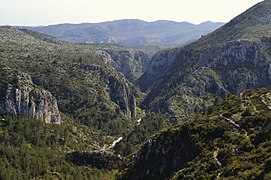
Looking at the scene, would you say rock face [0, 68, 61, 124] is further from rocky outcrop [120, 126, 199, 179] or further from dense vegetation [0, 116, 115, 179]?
rocky outcrop [120, 126, 199, 179]

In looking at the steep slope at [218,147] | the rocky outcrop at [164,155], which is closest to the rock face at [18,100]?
the steep slope at [218,147]

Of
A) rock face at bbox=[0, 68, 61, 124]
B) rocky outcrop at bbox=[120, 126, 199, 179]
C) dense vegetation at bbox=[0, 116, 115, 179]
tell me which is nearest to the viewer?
rocky outcrop at bbox=[120, 126, 199, 179]

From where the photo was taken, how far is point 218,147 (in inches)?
3312

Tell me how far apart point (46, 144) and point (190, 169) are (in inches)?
4335

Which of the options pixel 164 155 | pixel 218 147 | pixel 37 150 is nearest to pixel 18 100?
pixel 37 150

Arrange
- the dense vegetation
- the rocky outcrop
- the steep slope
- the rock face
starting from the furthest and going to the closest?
1. the rock face
2. the dense vegetation
3. the rocky outcrop
4. the steep slope

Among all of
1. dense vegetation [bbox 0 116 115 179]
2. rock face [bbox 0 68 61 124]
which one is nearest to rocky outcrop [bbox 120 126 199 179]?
dense vegetation [bbox 0 116 115 179]

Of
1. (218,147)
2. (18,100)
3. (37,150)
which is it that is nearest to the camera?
(218,147)

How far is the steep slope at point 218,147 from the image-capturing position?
70.8m

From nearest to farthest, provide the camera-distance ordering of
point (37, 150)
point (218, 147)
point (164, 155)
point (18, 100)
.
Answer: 1. point (218, 147)
2. point (164, 155)
3. point (37, 150)
4. point (18, 100)

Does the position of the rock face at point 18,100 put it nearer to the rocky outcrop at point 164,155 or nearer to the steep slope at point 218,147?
the steep slope at point 218,147

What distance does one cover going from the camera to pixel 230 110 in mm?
98438

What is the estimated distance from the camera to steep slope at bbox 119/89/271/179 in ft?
232

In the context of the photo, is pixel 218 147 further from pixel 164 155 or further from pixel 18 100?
pixel 18 100
